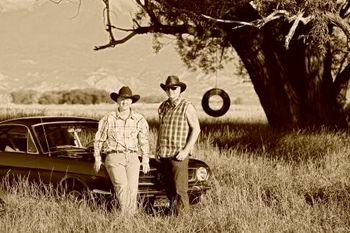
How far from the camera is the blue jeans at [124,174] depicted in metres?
8.64

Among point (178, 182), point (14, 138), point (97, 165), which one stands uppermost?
point (14, 138)

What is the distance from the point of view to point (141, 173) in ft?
30.5

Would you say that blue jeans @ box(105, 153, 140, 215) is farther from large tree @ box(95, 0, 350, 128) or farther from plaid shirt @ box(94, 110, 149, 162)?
large tree @ box(95, 0, 350, 128)

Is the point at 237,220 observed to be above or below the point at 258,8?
below

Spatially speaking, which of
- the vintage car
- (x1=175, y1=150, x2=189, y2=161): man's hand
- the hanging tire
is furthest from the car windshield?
the hanging tire

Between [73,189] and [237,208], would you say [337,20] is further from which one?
[73,189]

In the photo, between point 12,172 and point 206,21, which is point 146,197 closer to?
point 12,172

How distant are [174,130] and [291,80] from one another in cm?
1260

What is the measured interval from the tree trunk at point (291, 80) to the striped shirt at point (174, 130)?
38.7 ft

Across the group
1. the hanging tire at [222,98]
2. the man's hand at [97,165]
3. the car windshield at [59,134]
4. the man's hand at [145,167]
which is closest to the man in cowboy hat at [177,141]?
the man's hand at [145,167]

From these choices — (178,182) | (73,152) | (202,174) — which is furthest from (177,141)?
(73,152)

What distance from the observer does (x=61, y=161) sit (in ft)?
30.6

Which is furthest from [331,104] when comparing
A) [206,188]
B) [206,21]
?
[206,188]

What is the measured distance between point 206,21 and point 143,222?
11699 millimetres
